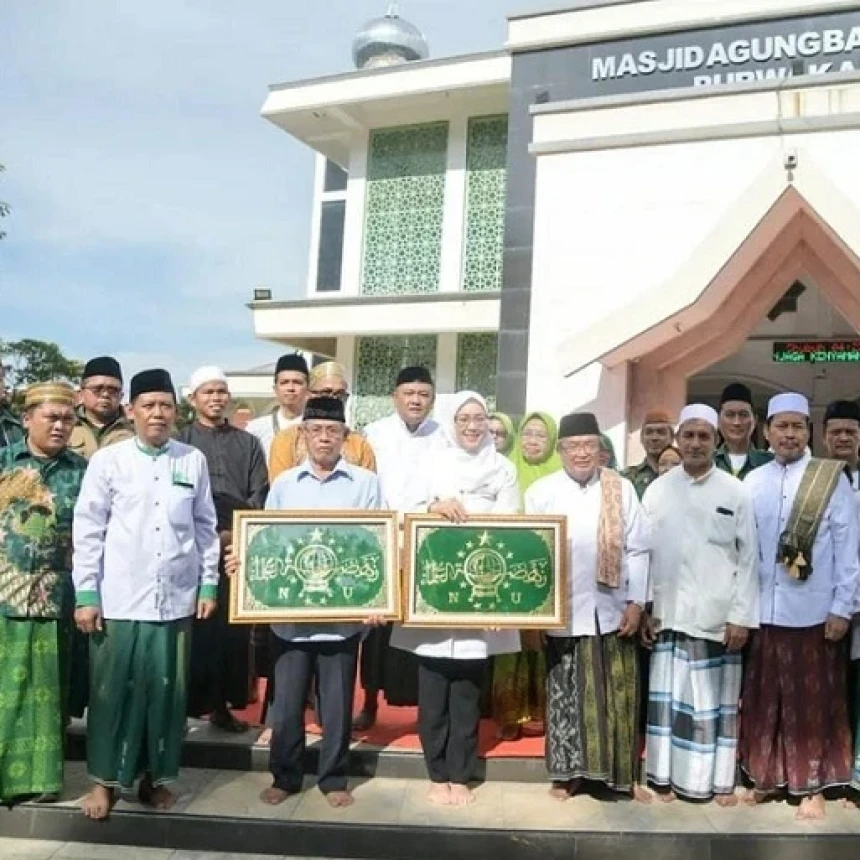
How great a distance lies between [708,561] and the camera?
3.77 m

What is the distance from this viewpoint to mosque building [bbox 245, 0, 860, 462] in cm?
738

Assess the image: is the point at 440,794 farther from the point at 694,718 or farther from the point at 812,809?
the point at 812,809

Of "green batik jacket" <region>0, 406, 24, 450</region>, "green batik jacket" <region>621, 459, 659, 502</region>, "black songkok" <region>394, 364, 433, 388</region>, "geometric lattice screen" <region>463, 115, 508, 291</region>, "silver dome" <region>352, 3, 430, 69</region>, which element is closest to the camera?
"green batik jacket" <region>0, 406, 24, 450</region>

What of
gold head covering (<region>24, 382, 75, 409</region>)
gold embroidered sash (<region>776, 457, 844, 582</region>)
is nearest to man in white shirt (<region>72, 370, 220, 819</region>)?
gold head covering (<region>24, 382, 75, 409</region>)

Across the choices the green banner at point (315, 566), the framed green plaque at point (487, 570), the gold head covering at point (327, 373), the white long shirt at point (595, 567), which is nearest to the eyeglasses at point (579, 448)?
the white long shirt at point (595, 567)

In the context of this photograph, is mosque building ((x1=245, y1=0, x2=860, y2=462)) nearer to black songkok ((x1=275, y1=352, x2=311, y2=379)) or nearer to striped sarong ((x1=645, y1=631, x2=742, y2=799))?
black songkok ((x1=275, y1=352, x2=311, y2=379))

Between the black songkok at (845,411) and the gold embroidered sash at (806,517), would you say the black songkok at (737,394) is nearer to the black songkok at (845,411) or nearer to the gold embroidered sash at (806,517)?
the black songkok at (845,411)

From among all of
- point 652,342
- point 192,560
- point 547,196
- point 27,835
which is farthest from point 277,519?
point 547,196

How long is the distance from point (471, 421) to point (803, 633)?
5.74 ft

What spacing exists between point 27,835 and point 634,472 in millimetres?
3710

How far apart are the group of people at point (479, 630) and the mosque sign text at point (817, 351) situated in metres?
9.01

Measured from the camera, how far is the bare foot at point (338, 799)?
12.2ft

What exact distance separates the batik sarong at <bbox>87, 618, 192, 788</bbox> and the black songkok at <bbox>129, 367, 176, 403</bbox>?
0.97 meters

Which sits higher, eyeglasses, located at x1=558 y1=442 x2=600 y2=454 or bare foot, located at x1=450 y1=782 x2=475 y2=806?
eyeglasses, located at x1=558 y1=442 x2=600 y2=454
